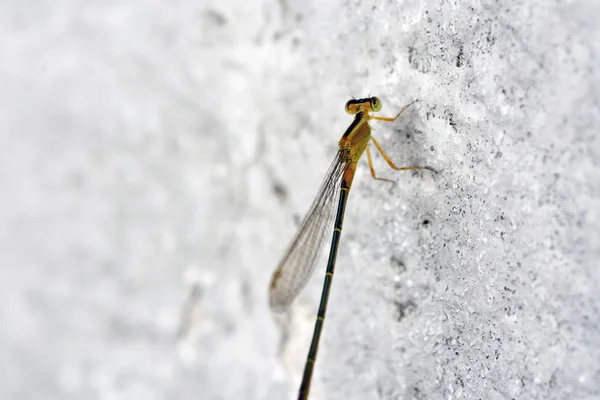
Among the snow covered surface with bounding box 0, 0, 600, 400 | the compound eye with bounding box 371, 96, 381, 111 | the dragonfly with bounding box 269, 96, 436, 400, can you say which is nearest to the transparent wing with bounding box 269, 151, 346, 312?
the dragonfly with bounding box 269, 96, 436, 400

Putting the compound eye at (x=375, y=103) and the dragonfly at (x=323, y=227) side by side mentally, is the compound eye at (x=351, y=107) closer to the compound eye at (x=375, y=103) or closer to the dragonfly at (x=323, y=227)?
the dragonfly at (x=323, y=227)

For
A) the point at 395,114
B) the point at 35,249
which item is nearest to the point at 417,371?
the point at 395,114

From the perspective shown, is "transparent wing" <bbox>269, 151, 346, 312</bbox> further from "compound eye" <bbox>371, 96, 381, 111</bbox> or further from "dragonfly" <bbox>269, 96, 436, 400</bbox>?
"compound eye" <bbox>371, 96, 381, 111</bbox>

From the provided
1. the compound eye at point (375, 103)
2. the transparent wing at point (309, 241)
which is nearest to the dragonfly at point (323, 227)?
the transparent wing at point (309, 241)

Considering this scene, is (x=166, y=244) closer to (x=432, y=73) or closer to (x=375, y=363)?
(x=375, y=363)

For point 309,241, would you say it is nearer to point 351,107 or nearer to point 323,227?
point 323,227

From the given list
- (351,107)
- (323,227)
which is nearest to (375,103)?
(351,107)
